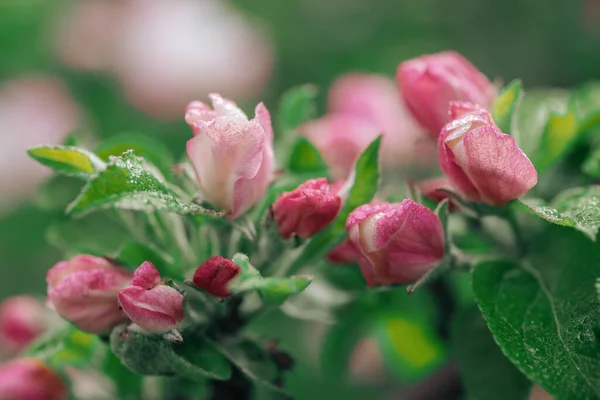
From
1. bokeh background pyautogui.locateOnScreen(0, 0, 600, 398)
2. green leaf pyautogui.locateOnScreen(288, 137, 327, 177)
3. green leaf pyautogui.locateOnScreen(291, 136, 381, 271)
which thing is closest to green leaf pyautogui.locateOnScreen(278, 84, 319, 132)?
green leaf pyautogui.locateOnScreen(288, 137, 327, 177)

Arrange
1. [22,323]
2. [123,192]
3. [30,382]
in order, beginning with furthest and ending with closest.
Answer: [22,323]
[30,382]
[123,192]

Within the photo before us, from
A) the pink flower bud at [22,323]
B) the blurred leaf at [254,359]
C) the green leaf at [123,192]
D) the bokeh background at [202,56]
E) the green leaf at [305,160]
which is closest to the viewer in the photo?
the green leaf at [123,192]

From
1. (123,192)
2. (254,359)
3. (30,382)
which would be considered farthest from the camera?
(30,382)

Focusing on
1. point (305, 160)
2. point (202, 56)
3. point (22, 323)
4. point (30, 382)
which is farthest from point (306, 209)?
point (202, 56)

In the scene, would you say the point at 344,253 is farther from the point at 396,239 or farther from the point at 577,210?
the point at 577,210

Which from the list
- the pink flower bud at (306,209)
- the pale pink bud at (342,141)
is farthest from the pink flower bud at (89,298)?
the pale pink bud at (342,141)

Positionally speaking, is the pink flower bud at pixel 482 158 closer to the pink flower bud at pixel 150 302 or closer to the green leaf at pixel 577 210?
the green leaf at pixel 577 210
